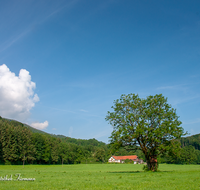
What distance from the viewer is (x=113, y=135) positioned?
1251 inches

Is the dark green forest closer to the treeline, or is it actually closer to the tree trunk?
the treeline

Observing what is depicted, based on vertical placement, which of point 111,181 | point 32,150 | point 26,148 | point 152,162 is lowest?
point 111,181

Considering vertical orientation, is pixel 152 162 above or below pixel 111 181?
above

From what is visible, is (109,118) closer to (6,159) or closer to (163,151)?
(163,151)

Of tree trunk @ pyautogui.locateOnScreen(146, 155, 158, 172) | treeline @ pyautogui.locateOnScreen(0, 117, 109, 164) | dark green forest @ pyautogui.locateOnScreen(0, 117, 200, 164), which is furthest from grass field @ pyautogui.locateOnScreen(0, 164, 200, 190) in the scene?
treeline @ pyautogui.locateOnScreen(0, 117, 109, 164)

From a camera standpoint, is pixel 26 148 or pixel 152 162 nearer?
pixel 152 162

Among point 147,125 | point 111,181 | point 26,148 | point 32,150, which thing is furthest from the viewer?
point 32,150

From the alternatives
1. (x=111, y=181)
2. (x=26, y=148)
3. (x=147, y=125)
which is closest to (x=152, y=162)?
(x=147, y=125)

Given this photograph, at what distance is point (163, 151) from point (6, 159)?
72.1 meters

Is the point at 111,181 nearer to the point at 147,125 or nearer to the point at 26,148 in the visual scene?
the point at 147,125

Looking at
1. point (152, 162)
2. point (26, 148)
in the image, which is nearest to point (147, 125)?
point (152, 162)

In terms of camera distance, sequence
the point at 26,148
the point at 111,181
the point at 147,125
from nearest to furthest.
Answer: the point at 111,181 < the point at 147,125 < the point at 26,148

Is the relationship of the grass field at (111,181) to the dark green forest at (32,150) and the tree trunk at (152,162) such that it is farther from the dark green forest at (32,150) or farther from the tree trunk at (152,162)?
the dark green forest at (32,150)

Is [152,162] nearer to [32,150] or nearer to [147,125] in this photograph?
[147,125]
